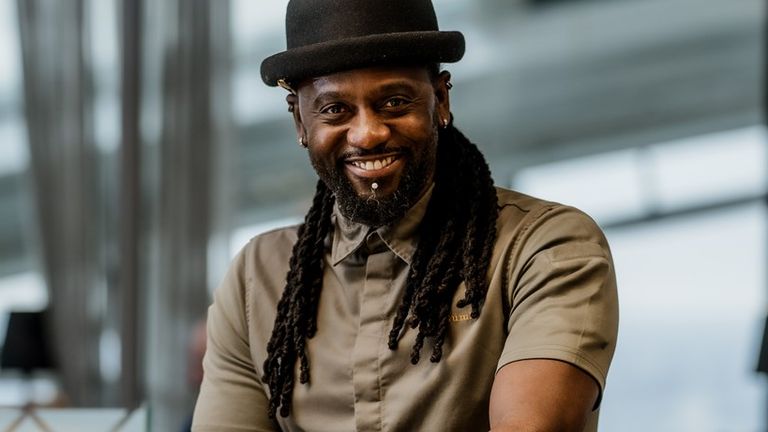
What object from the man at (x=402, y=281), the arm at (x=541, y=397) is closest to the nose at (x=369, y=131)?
the man at (x=402, y=281)

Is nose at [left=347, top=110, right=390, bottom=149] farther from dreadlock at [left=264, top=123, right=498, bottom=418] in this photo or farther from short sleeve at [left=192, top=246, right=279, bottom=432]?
short sleeve at [left=192, top=246, right=279, bottom=432]

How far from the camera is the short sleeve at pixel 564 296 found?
170 cm

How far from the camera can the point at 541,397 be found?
5.42ft

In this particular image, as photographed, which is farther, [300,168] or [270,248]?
[300,168]

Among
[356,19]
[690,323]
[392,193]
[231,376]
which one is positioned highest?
[356,19]

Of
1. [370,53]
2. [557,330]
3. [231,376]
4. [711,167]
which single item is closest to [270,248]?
[231,376]

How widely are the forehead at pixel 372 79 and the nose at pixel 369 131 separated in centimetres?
4

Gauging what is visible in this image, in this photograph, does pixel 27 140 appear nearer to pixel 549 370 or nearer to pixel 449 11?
pixel 449 11

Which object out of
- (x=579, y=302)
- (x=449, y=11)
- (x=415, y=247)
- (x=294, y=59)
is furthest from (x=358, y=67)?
(x=449, y=11)

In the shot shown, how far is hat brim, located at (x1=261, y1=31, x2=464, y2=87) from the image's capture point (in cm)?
177

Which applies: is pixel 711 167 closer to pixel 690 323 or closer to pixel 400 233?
pixel 690 323

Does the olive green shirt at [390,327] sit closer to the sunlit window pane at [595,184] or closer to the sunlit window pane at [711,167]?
the sunlit window pane at [595,184]

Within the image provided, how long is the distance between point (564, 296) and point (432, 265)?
211 millimetres

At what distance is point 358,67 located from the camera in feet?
5.90
